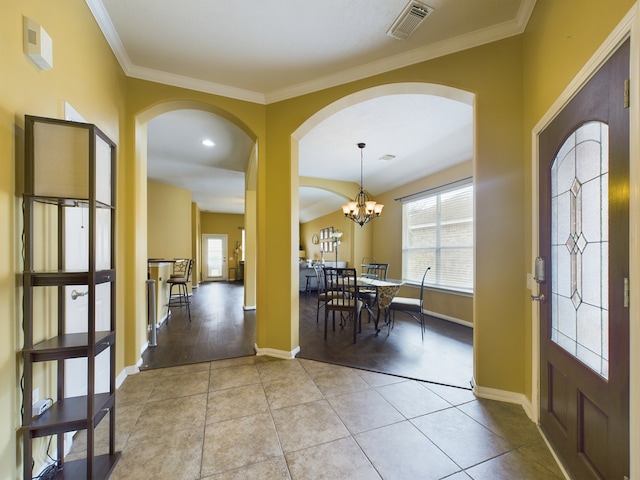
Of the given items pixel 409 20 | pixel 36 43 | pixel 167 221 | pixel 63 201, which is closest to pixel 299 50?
pixel 409 20

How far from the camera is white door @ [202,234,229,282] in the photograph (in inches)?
432

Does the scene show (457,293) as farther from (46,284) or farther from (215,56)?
(46,284)

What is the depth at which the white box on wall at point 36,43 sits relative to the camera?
1.27m

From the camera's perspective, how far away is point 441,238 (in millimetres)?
4945

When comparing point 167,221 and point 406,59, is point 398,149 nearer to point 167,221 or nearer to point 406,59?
point 406,59

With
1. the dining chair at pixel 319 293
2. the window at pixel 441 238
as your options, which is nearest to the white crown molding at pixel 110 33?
the dining chair at pixel 319 293

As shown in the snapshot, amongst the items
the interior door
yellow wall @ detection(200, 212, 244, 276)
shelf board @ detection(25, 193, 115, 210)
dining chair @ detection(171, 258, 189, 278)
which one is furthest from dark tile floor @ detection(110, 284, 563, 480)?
yellow wall @ detection(200, 212, 244, 276)

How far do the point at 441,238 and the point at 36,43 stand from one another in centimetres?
518

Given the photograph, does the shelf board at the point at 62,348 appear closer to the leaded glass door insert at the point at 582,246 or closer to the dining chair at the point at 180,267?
the leaded glass door insert at the point at 582,246

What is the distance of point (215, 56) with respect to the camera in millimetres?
2430

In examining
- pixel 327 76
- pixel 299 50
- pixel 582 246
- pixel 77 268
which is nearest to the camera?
pixel 582 246

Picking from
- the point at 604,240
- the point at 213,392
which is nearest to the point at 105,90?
the point at 213,392

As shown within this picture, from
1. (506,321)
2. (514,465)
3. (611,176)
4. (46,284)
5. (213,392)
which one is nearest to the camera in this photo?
(611,176)

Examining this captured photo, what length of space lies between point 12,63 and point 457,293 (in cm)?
521
